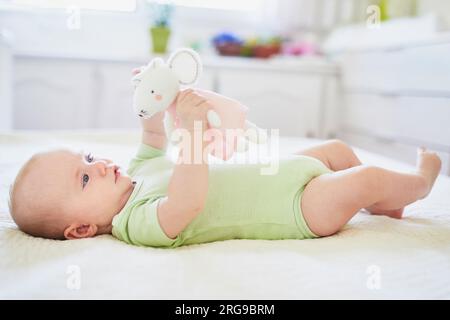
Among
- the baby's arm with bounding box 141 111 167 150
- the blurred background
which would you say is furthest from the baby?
the blurred background

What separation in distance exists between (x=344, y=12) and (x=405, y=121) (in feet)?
3.59

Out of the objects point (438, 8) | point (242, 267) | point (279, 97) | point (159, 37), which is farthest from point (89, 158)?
point (438, 8)

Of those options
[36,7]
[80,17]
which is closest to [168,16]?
[80,17]

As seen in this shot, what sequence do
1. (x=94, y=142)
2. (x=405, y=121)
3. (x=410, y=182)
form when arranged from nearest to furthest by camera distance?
(x=410, y=182) < (x=94, y=142) < (x=405, y=121)

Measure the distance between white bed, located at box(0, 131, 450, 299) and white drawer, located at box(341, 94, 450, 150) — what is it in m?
1.06

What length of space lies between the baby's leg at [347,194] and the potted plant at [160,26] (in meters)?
1.84

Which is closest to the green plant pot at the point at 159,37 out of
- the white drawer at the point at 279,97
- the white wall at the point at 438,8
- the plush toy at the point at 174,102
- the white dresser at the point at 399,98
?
the white drawer at the point at 279,97

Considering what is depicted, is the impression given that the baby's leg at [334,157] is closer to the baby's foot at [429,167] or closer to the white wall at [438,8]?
Answer: the baby's foot at [429,167]

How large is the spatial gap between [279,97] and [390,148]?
2.26 feet

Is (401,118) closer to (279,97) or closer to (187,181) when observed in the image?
(279,97)

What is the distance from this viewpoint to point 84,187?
0.88m

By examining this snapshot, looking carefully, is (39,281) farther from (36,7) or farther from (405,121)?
(36,7)

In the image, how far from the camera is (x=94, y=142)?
5.46 ft

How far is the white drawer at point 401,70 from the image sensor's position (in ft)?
6.09
